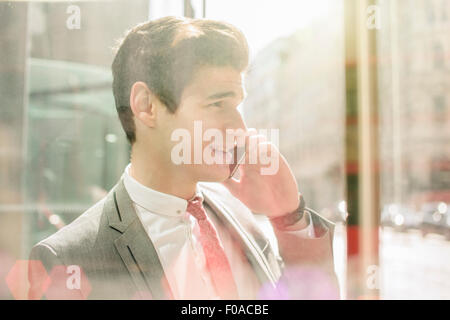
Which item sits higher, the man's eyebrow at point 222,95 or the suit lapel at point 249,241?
the man's eyebrow at point 222,95

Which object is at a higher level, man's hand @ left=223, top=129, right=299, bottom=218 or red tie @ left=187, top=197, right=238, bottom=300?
man's hand @ left=223, top=129, right=299, bottom=218

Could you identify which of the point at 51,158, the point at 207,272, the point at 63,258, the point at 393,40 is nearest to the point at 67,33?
the point at 51,158

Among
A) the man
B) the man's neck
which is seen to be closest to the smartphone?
the man

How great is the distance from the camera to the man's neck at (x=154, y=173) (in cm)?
204

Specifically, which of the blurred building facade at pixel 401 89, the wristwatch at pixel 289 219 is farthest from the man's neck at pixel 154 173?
the blurred building facade at pixel 401 89

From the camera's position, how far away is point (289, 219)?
212 centimetres

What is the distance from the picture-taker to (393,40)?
2.25 metres

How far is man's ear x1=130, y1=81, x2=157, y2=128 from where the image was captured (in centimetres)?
201

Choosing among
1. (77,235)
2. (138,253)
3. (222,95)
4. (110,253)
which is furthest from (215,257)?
(222,95)

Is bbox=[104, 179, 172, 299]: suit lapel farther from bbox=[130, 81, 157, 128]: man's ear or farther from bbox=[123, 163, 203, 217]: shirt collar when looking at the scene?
bbox=[130, 81, 157, 128]: man's ear

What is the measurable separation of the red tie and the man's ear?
0.37m

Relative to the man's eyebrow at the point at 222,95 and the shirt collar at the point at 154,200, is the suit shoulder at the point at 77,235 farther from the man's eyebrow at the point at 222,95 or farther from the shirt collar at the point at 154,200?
the man's eyebrow at the point at 222,95

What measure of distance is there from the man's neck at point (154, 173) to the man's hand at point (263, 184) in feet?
0.71

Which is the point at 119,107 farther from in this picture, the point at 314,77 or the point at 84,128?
the point at 314,77
